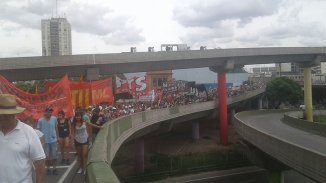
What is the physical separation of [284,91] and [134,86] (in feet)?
229

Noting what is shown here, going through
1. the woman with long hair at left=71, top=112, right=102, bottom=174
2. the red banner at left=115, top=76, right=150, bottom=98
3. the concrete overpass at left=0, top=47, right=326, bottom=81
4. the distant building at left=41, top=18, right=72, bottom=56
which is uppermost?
the distant building at left=41, top=18, right=72, bottom=56

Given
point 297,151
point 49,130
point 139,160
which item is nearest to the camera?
point 49,130

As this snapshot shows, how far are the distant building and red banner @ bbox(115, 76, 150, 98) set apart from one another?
112 metres

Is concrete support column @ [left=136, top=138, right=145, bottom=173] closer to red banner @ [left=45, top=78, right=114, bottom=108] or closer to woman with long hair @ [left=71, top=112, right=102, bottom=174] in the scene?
red banner @ [left=45, top=78, right=114, bottom=108]

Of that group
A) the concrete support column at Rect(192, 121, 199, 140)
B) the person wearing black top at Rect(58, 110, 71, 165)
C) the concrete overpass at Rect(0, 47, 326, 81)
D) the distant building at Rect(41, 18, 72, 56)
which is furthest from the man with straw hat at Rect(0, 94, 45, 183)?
the distant building at Rect(41, 18, 72, 56)

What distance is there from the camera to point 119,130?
58.8 ft

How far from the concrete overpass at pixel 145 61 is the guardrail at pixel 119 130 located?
4158 mm

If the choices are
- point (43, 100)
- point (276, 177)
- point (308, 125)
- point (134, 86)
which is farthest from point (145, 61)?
point (43, 100)

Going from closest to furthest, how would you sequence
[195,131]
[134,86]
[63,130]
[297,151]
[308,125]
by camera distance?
[63,130] < [297,151] < [134,86] < [308,125] < [195,131]

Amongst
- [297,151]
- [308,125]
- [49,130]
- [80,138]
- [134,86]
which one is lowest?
[308,125]

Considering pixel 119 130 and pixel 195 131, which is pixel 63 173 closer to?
pixel 119 130

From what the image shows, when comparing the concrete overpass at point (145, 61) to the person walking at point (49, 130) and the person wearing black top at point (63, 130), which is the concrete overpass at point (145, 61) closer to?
the person wearing black top at point (63, 130)

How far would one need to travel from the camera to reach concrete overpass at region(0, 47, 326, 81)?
3114 centimetres

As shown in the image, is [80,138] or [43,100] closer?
[80,138]
